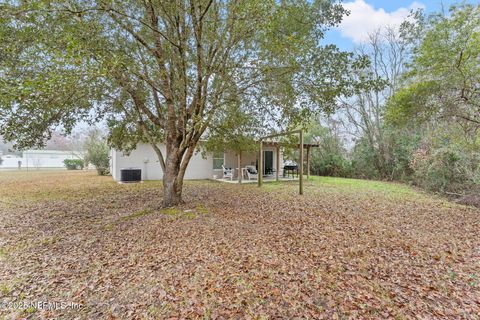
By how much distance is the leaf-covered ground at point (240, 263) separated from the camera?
2680 millimetres

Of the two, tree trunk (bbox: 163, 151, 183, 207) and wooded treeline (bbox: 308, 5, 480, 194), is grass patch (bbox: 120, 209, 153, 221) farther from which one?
wooded treeline (bbox: 308, 5, 480, 194)

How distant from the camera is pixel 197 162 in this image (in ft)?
52.5

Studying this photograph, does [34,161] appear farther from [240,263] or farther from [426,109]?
[426,109]

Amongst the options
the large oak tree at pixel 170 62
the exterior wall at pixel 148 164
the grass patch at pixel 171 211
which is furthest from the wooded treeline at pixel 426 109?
the exterior wall at pixel 148 164

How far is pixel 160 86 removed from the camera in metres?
5.91

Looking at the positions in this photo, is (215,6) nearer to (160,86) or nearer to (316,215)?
(160,86)

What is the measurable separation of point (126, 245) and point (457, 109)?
433 inches

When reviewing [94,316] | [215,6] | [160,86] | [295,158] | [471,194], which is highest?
[215,6]

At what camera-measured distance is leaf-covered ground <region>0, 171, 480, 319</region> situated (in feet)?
8.79

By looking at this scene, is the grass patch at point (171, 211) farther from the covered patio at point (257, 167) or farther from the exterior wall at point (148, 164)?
the covered patio at point (257, 167)

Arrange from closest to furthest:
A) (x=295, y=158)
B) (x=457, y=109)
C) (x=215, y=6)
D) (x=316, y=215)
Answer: (x=215, y=6) < (x=316, y=215) < (x=457, y=109) < (x=295, y=158)

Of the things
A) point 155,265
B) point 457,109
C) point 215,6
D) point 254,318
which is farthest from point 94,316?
point 457,109

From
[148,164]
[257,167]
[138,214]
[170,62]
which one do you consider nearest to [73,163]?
[148,164]

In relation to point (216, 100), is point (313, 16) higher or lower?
higher
